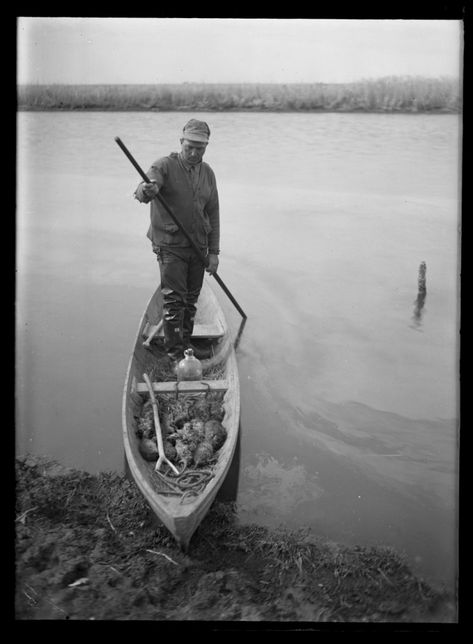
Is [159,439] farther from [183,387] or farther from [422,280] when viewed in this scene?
[422,280]

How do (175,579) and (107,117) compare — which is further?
(107,117)

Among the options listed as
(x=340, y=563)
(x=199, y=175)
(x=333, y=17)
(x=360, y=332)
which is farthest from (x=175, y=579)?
(x=360, y=332)

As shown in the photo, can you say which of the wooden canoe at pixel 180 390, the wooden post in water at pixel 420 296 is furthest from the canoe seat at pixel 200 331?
the wooden post in water at pixel 420 296

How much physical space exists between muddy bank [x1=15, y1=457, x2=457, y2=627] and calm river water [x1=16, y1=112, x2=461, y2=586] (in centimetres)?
24

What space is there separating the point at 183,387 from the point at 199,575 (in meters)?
1.64

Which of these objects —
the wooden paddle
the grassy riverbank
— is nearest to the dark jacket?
the grassy riverbank

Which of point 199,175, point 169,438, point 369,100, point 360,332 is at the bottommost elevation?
point 169,438

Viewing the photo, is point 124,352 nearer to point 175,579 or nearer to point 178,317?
point 178,317

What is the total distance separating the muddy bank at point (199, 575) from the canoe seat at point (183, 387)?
3.16 ft

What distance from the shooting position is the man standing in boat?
5043mm

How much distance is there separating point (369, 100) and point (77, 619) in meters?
4.20

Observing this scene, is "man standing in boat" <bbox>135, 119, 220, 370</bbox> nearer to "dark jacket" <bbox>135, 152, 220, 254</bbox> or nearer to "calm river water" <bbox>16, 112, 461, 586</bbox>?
"dark jacket" <bbox>135, 152, 220, 254</bbox>

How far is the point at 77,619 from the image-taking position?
375 centimetres

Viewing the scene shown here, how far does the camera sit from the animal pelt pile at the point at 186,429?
4.54 m
